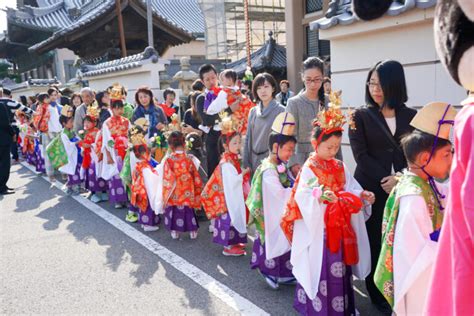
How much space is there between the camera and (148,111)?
6.61 metres

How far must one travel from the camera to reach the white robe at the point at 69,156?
777cm

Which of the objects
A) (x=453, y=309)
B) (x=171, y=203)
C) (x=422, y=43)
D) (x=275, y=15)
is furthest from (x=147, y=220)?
(x=275, y=15)

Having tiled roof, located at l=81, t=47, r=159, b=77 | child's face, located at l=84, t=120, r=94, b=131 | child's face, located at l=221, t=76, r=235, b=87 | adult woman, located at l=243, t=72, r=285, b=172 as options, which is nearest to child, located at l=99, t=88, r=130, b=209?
child's face, located at l=84, t=120, r=94, b=131

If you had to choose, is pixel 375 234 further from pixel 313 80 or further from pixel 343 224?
pixel 313 80

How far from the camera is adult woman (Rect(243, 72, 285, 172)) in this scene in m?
4.35

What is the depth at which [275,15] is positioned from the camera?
18.4 metres

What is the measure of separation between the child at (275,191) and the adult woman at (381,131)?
584mm

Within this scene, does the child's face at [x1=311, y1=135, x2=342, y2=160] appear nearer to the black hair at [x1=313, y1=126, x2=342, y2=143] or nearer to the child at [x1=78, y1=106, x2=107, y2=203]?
the black hair at [x1=313, y1=126, x2=342, y2=143]

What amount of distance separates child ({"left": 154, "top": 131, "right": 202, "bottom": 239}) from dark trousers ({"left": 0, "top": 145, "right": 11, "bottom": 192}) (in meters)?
4.76

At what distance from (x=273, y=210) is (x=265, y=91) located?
4.48 feet

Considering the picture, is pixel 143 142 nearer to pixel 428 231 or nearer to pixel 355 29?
pixel 355 29

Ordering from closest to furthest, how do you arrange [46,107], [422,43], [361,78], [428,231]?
[428,231]
[422,43]
[361,78]
[46,107]

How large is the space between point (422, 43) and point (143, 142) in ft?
11.9

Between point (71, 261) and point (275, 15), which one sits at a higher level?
point (275, 15)
